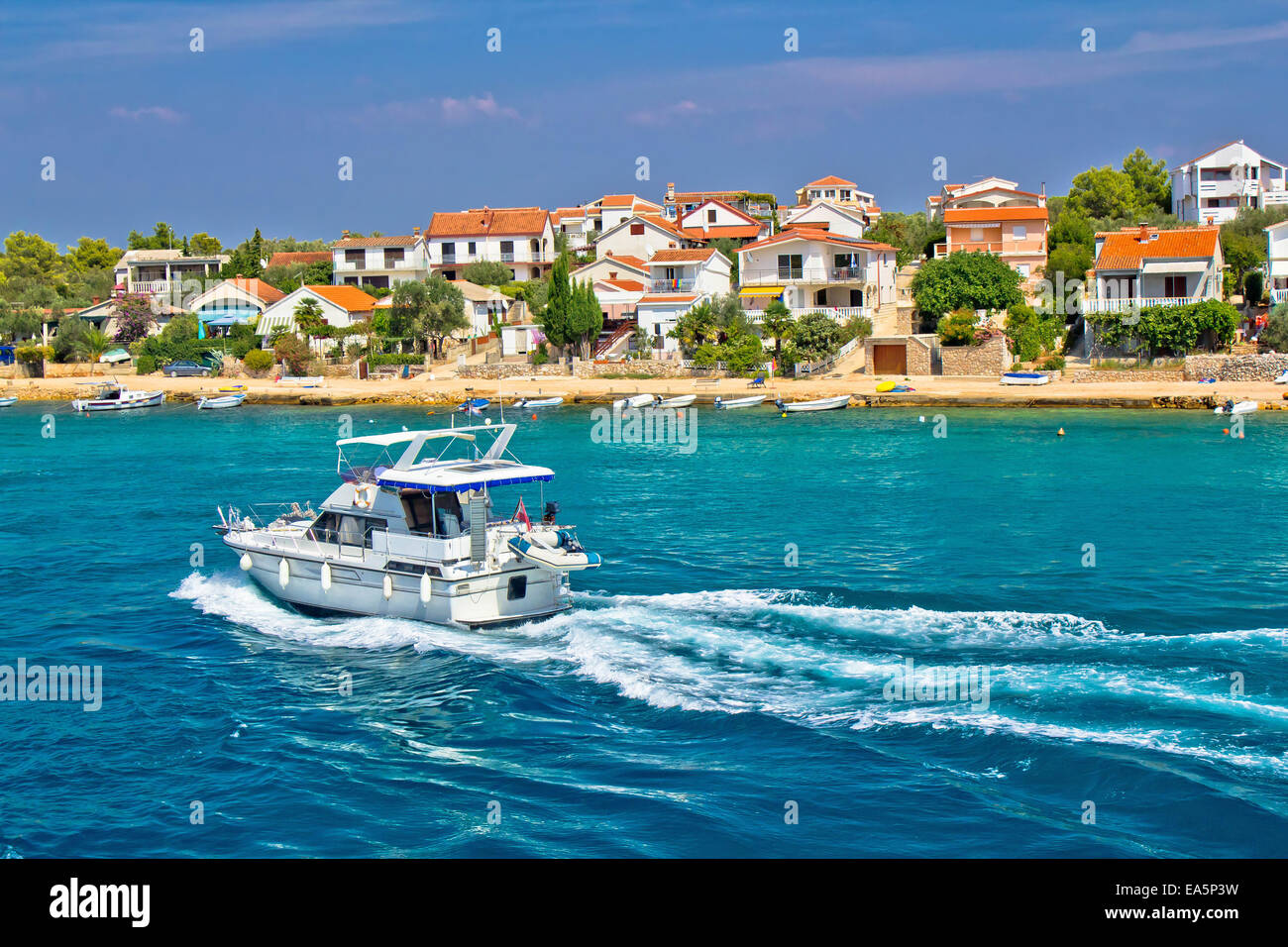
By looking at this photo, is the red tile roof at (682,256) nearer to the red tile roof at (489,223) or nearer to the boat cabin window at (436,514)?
the red tile roof at (489,223)

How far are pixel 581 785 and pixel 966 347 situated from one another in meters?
57.3

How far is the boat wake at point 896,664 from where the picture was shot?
58.6ft

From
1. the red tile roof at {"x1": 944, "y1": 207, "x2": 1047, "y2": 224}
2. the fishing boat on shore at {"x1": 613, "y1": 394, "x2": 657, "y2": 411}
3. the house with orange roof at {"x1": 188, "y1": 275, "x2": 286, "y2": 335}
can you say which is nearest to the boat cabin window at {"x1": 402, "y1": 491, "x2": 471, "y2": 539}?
the fishing boat on shore at {"x1": 613, "y1": 394, "x2": 657, "y2": 411}

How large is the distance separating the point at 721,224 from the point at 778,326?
32.4 meters

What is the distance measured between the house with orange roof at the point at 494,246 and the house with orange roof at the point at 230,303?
15.2 meters

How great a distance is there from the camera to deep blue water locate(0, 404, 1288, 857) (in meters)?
15.6

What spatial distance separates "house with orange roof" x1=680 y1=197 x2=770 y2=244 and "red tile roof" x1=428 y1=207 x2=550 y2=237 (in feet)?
42.7

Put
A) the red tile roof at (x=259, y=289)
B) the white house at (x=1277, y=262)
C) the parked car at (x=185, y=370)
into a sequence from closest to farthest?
the white house at (x=1277, y=262) < the parked car at (x=185, y=370) < the red tile roof at (x=259, y=289)

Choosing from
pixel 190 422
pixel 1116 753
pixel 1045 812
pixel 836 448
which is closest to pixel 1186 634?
pixel 1116 753

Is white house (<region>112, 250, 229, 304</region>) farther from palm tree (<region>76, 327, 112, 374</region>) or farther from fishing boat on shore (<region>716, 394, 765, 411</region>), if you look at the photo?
fishing boat on shore (<region>716, 394, 765, 411</region>)

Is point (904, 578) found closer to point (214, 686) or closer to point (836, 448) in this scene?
point (214, 686)

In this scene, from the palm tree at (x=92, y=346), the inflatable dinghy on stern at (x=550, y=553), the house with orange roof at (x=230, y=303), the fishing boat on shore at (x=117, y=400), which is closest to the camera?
the inflatable dinghy on stern at (x=550, y=553)

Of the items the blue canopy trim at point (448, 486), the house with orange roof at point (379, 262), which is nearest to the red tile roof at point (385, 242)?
the house with orange roof at point (379, 262)

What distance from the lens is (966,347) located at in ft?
227
